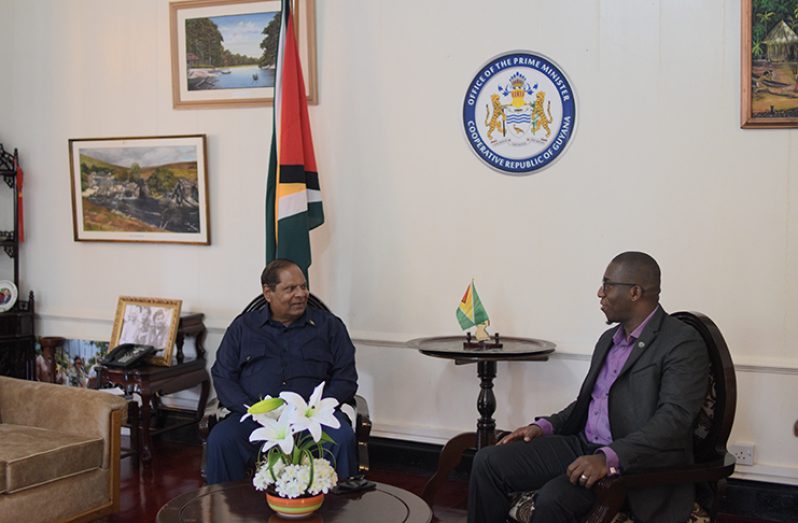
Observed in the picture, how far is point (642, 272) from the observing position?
10.7 feet

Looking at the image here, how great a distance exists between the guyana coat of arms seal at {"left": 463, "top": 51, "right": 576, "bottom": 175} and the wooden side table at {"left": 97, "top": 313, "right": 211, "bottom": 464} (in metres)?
2.05

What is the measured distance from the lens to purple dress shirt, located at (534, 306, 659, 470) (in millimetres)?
3281

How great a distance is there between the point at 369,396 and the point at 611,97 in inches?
81.2

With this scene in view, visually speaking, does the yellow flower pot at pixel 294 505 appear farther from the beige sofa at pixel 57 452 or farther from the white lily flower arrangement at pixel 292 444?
the beige sofa at pixel 57 452

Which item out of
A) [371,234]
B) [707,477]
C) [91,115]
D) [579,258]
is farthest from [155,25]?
[707,477]

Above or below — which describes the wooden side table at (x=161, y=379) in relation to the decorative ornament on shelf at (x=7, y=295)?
below

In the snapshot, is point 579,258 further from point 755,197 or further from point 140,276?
point 140,276

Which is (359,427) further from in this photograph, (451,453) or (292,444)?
(292,444)

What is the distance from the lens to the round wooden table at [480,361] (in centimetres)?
393

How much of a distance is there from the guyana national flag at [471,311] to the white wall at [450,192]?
1.14ft

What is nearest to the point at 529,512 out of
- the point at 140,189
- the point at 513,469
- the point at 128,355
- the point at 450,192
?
the point at 513,469

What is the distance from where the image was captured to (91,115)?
18.4ft

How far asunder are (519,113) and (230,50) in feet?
5.81

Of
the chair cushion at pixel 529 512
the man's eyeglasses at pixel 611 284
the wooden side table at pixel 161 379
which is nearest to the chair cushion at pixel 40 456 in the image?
the wooden side table at pixel 161 379
